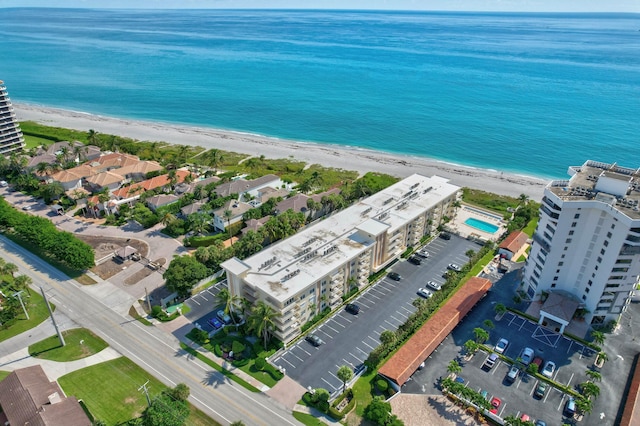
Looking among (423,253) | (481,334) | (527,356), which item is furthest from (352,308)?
(527,356)

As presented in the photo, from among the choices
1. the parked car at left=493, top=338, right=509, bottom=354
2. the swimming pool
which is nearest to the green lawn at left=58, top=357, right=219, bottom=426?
the parked car at left=493, top=338, right=509, bottom=354

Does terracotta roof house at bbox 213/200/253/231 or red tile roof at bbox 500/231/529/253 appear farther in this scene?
terracotta roof house at bbox 213/200/253/231

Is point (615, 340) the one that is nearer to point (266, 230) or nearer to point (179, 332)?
point (266, 230)

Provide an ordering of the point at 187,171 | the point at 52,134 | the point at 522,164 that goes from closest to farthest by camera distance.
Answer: the point at 187,171, the point at 522,164, the point at 52,134

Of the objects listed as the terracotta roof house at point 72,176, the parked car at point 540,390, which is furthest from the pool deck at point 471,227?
the terracotta roof house at point 72,176

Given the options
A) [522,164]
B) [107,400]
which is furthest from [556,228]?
[522,164]

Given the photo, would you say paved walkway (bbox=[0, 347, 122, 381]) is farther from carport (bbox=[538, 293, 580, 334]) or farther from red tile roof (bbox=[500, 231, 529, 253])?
red tile roof (bbox=[500, 231, 529, 253])
